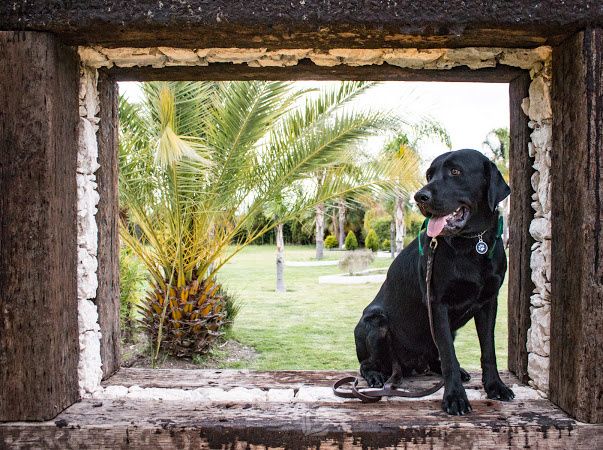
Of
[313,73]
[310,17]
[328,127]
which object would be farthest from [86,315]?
[328,127]

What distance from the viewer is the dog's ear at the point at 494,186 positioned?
110 inches

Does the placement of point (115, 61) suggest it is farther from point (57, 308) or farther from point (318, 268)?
point (318, 268)

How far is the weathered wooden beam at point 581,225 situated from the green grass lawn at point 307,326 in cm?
512

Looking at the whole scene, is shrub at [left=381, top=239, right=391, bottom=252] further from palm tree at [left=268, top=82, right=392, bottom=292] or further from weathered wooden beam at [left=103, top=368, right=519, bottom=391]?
weathered wooden beam at [left=103, top=368, right=519, bottom=391]

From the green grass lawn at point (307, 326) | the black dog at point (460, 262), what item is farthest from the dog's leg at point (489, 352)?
the green grass lawn at point (307, 326)

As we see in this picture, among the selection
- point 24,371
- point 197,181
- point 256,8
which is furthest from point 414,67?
point 197,181

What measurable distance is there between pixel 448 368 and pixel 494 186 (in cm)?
93

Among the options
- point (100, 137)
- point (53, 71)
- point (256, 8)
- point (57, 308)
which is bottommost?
point (57, 308)

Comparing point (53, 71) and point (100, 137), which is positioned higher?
point (53, 71)

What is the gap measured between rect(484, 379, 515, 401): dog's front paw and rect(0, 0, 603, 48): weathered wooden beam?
1.79m

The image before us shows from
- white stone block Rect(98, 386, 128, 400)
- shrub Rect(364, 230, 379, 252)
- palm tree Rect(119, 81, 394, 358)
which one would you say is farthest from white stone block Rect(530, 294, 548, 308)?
shrub Rect(364, 230, 379, 252)

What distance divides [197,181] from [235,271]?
15385 millimetres

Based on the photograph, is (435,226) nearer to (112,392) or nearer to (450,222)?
(450,222)

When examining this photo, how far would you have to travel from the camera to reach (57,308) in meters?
2.75
